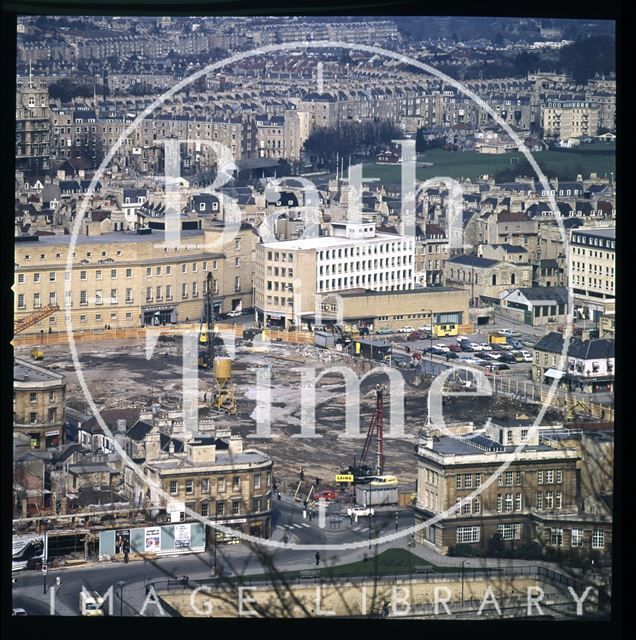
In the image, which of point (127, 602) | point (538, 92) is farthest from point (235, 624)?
point (538, 92)

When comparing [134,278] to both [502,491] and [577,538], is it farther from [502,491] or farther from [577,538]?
[577,538]

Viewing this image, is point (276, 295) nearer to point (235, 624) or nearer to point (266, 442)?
point (266, 442)

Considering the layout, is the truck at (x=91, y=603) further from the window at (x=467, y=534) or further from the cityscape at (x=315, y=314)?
the window at (x=467, y=534)

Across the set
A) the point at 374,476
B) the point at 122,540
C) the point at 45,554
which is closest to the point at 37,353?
the point at 374,476

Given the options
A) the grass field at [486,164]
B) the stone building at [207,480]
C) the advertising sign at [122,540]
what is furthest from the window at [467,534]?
the grass field at [486,164]

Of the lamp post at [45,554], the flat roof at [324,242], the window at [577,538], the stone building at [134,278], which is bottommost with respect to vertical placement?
the lamp post at [45,554]

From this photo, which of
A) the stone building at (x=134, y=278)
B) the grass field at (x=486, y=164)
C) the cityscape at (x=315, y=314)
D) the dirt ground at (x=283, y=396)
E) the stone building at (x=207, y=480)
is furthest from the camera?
the grass field at (x=486, y=164)

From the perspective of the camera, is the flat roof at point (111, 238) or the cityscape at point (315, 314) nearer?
the cityscape at point (315, 314)
